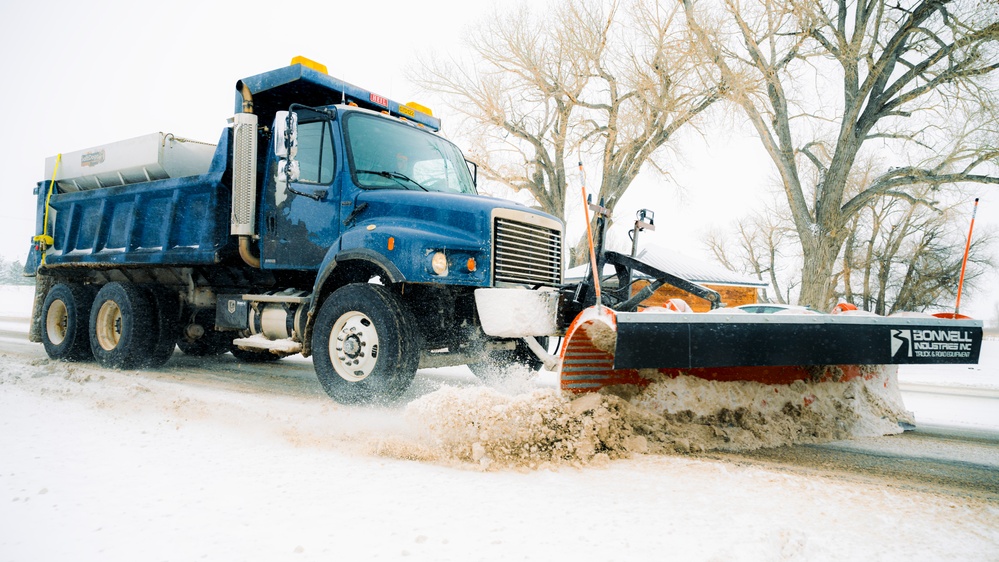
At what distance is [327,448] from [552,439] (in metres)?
1.43

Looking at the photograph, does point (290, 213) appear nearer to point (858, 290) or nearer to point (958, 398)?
point (958, 398)

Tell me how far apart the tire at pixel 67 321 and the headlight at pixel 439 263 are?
603cm

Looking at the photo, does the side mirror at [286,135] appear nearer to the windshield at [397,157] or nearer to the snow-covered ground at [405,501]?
the windshield at [397,157]

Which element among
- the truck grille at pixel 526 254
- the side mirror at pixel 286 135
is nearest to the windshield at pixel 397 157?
the side mirror at pixel 286 135

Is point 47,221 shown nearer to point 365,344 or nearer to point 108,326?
point 108,326

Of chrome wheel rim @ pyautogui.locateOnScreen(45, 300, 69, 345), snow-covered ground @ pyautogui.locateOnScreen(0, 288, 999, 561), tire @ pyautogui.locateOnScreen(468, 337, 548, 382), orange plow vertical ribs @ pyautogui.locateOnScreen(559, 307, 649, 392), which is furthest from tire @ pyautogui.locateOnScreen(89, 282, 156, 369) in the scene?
orange plow vertical ribs @ pyautogui.locateOnScreen(559, 307, 649, 392)

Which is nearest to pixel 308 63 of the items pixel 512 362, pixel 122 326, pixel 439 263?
pixel 439 263

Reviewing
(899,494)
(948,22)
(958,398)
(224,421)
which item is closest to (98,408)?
(224,421)

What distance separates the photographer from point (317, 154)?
552 cm

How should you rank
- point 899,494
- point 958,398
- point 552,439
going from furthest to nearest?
point 958,398
point 552,439
point 899,494

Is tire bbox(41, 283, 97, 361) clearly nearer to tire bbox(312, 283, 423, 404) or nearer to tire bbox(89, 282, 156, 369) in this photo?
tire bbox(89, 282, 156, 369)

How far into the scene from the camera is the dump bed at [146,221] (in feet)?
20.8

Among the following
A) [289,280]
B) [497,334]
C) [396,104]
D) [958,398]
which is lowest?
[958,398]

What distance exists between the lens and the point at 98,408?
15.2 feet
